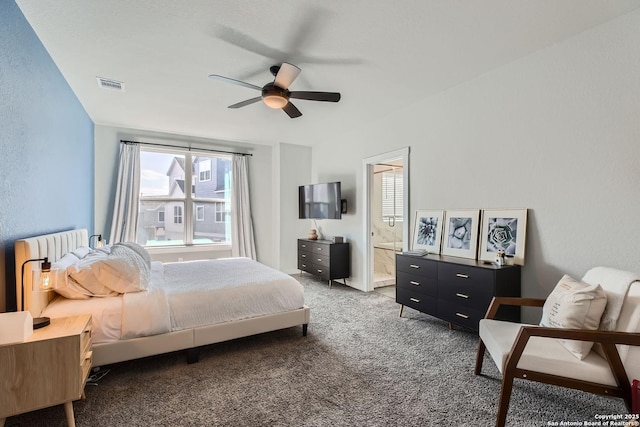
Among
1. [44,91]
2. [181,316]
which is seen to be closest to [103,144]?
[44,91]

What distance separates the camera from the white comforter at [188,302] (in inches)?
85.3

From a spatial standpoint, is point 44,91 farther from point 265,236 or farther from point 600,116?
point 600,116

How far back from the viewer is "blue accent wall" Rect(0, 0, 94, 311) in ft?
6.21

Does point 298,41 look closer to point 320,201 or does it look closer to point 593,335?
point 593,335

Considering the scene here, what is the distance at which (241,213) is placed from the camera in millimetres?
5688

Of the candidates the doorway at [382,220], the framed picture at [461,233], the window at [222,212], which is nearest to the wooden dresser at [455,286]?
the framed picture at [461,233]

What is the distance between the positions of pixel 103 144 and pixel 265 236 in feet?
10.2

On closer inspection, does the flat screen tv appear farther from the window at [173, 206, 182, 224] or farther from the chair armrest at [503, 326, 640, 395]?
the chair armrest at [503, 326, 640, 395]

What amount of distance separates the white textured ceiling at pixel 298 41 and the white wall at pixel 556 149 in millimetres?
216

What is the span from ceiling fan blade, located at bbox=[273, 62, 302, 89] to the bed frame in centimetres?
214

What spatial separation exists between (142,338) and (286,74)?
2396 mm

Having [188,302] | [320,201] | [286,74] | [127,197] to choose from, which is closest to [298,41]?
[286,74]

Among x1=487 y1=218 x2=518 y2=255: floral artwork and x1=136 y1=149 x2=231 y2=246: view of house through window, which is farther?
x1=136 y1=149 x2=231 y2=246: view of house through window

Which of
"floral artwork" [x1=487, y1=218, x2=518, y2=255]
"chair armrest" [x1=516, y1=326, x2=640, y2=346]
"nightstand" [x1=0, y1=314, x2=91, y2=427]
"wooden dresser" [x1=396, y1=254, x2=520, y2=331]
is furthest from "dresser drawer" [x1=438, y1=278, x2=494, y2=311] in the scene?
"nightstand" [x1=0, y1=314, x2=91, y2=427]
